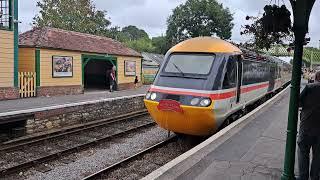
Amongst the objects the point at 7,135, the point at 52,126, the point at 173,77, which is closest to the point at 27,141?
the point at 7,135

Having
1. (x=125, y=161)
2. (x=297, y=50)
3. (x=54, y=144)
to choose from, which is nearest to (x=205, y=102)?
(x=125, y=161)

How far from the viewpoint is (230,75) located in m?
10.8

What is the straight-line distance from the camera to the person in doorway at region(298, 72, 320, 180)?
5281 mm

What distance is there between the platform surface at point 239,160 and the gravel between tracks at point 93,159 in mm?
3210

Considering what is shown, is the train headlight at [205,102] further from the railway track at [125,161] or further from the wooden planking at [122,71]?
the wooden planking at [122,71]

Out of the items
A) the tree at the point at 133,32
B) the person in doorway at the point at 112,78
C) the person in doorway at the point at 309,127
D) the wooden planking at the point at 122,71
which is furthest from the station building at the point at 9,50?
the tree at the point at 133,32

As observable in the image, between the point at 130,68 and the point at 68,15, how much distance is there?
2370 centimetres

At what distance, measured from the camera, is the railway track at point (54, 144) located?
9977 millimetres

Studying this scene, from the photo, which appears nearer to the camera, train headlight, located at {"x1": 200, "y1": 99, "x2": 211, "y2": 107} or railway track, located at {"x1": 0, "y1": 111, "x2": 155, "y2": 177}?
train headlight, located at {"x1": 200, "y1": 99, "x2": 211, "y2": 107}

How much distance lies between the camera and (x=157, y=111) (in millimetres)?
10109

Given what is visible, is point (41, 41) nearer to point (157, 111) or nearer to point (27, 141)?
point (27, 141)

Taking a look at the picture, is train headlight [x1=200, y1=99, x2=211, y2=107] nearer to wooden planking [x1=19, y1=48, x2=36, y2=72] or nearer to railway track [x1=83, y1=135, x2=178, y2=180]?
railway track [x1=83, y1=135, x2=178, y2=180]

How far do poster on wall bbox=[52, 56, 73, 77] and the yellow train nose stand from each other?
12786 mm

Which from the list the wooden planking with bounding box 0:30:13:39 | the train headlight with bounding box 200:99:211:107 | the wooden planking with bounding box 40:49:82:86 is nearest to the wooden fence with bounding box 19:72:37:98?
the wooden planking with bounding box 40:49:82:86
